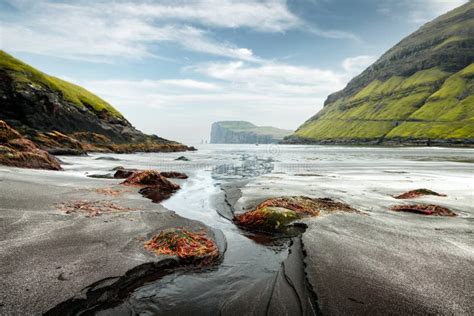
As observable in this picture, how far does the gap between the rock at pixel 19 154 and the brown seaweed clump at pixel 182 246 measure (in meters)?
17.7

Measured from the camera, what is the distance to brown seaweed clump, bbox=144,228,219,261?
6.63 m

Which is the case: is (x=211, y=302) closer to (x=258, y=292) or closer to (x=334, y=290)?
(x=258, y=292)

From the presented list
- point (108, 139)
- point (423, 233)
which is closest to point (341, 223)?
point (423, 233)

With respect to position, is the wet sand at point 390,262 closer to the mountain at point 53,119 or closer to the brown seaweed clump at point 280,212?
the brown seaweed clump at point 280,212

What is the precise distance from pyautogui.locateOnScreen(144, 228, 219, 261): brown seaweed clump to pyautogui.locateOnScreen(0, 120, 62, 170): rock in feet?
58.2

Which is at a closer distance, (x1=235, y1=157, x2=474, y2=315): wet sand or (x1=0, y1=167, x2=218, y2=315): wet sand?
(x1=0, y1=167, x2=218, y2=315): wet sand

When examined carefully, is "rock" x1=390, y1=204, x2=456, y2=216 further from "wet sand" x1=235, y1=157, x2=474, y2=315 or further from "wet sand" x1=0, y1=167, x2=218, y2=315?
"wet sand" x1=0, y1=167, x2=218, y2=315

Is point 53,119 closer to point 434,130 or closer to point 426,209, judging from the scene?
point 426,209

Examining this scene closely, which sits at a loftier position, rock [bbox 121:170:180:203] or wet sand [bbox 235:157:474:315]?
rock [bbox 121:170:180:203]

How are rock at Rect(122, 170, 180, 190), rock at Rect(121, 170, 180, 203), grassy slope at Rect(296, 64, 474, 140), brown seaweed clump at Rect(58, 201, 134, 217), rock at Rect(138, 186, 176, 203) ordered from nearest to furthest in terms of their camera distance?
brown seaweed clump at Rect(58, 201, 134, 217) → rock at Rect(138, 186, 176, 203) → rock at Rect(121, 170, 180, 203) → rock at Rect(122, 170, 180, 190) → grassy slope at Rect(296, 64, 474, 140)

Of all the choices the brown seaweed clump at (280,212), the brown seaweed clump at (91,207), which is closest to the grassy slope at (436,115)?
the brown seaweed clump at (280,212)

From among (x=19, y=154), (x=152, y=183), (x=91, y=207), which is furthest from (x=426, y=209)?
(x=19, y=154)

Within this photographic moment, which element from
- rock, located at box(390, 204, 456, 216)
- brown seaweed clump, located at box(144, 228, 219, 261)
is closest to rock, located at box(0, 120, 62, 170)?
brown seaweed clump, located at box(144, 228, 219, 261)

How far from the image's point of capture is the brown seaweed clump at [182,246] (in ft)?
21.8
